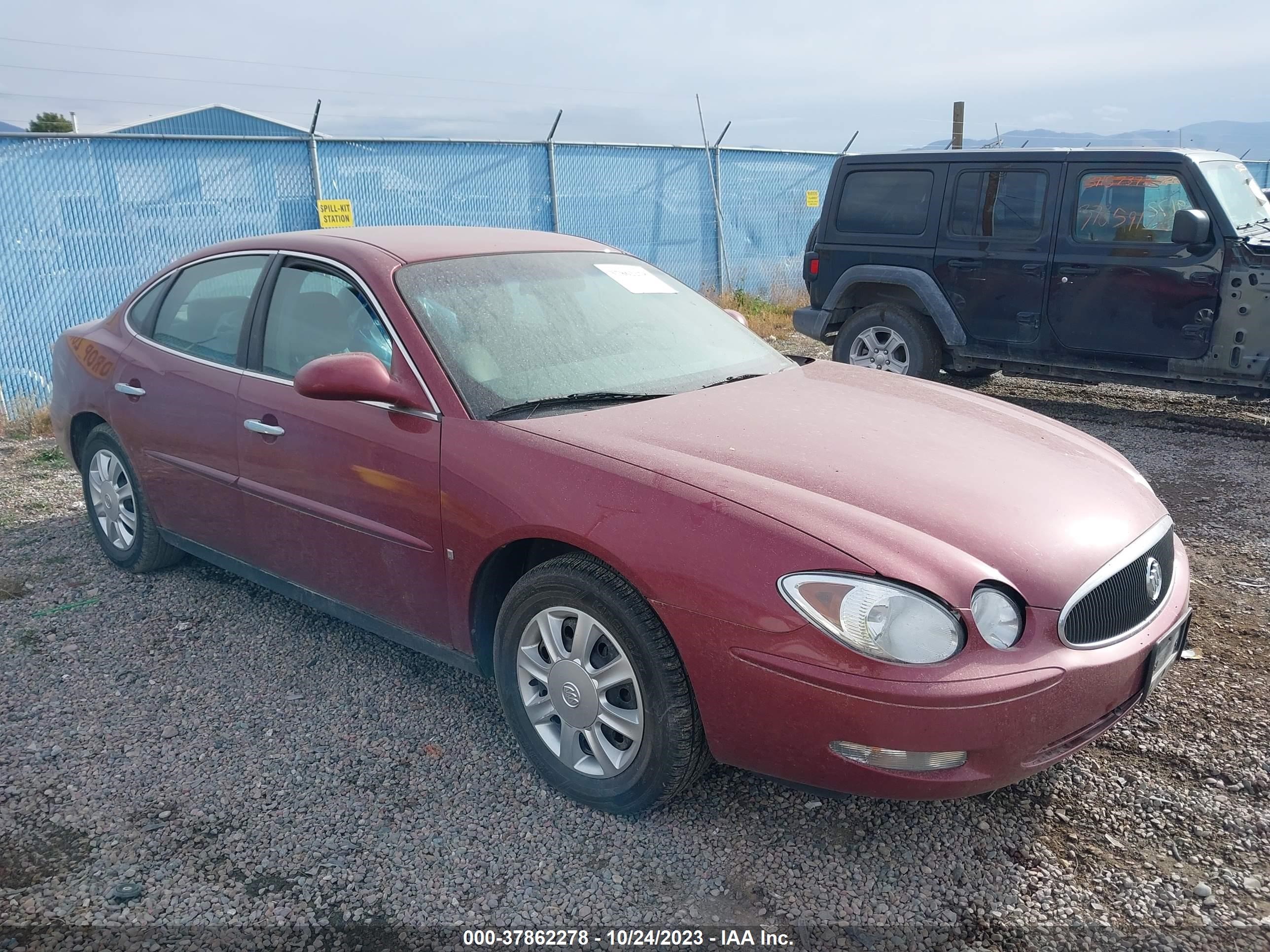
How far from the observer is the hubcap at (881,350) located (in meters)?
8.35

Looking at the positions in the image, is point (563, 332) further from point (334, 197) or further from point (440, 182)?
point (440, 182)

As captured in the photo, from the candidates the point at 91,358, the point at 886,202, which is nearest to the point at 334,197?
the point at 886,202

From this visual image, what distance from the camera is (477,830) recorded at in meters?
2.85

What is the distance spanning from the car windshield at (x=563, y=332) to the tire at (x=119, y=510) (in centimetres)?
204

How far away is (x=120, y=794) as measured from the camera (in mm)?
3053

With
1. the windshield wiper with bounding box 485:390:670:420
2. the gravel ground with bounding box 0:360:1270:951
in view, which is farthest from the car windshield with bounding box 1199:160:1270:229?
the windshield wiper with bounding box 485:390:670:420

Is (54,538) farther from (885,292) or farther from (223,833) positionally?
(885,292)

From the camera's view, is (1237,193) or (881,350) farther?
(881,350)

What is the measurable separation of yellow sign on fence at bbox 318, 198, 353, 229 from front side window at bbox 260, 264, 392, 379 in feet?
24.3

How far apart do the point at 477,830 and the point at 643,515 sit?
1.04 metres

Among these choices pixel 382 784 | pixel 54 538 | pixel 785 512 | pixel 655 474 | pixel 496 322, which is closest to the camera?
pixel 785 512

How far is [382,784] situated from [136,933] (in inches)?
31.1

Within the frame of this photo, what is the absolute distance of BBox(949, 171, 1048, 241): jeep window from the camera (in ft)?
24.6

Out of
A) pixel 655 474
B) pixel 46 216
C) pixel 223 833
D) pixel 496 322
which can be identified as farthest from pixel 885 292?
pixel 46 216
